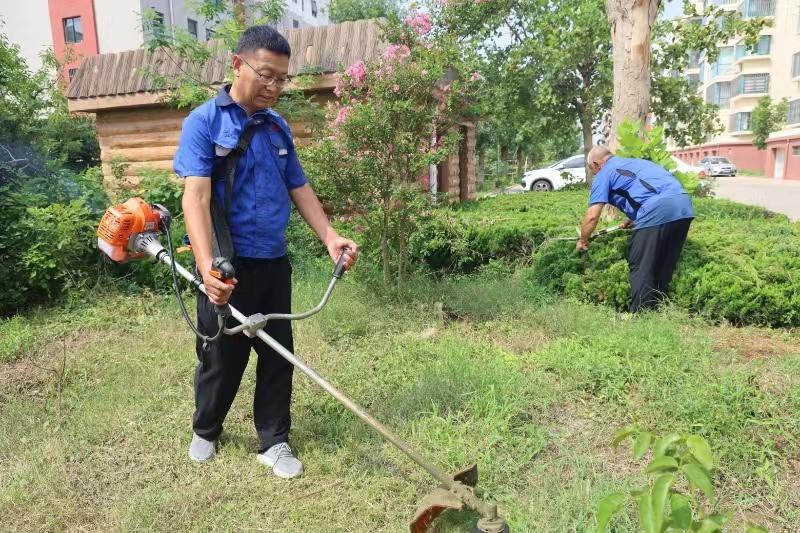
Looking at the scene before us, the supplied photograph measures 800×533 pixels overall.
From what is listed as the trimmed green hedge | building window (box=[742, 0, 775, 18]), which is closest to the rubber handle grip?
the trimmed green hedge

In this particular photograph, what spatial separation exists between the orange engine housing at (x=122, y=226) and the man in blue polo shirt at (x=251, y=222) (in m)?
0.49

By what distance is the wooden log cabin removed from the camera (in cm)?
761

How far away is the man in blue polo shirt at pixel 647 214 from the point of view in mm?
4875

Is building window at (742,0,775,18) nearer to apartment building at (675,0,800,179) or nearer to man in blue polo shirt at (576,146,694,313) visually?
apartment building at (675,0,800,179)

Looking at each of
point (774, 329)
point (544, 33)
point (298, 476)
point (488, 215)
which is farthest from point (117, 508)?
point (544, 33)

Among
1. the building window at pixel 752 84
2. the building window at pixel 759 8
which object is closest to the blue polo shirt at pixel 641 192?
the building window at pixel 759 8

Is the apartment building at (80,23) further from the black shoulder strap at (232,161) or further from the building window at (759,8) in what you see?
the building window at (759,8)

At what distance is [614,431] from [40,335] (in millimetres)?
4850

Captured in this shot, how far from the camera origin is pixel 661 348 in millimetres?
3826

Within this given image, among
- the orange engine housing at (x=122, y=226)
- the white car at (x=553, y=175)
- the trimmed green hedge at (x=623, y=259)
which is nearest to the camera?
the orange engine housing at (x=122, y=226)

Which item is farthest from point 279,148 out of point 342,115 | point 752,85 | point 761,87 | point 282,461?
point 752,85

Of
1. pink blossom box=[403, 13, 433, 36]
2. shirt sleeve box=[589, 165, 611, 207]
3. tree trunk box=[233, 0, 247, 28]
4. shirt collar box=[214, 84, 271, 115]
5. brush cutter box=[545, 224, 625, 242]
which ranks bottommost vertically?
brush cutter box=[545, 224, 625, 242]

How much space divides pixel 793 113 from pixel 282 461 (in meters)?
48.0

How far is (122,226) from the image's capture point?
2.90 metres
